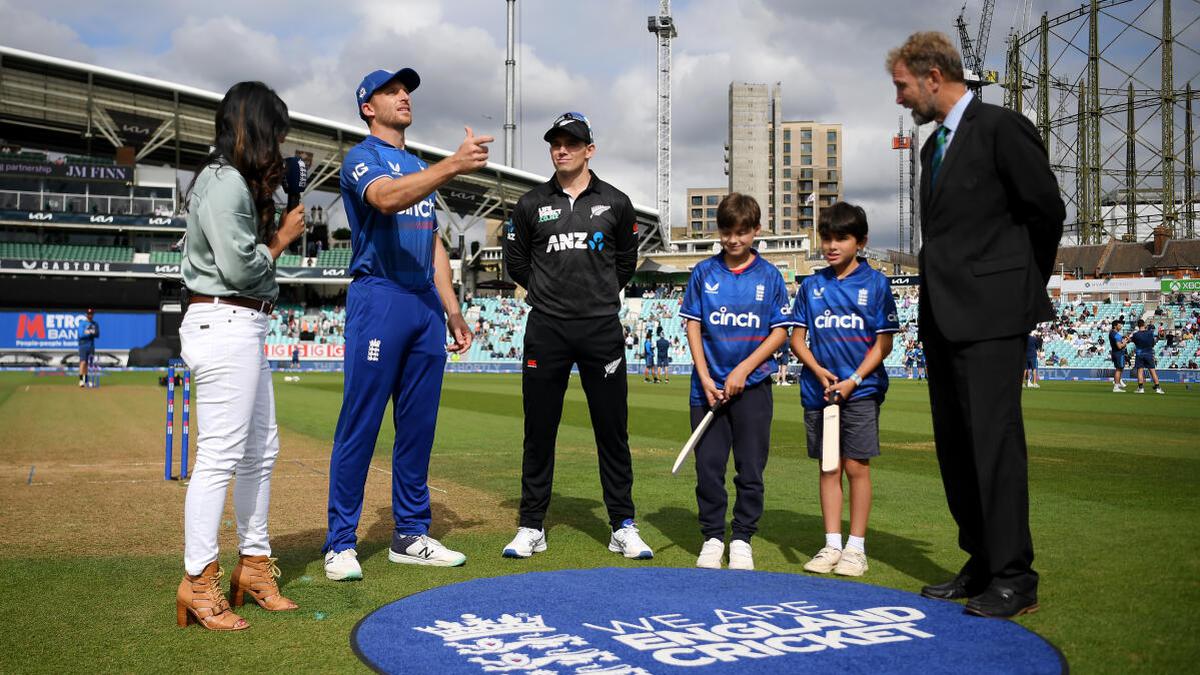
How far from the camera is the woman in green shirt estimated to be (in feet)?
12.5

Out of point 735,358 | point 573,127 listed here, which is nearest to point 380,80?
point 573,127

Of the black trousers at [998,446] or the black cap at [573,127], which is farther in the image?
the black cap at [573,127]

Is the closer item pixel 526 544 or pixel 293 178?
pixel 293 178

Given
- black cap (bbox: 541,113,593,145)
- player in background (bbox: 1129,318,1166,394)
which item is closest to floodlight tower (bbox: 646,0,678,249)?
player in background (bbox: 1129,318,1166,394)

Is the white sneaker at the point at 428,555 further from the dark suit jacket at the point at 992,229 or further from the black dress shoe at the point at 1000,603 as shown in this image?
the dark suit jacket at the point at 992,229

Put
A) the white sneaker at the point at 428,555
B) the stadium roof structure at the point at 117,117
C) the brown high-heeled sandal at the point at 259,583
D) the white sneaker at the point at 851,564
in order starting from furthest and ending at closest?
the stadium roof structure at the point at 117,117, the white sneaker at the point at 428,555, the white sneaker at the point at 851,564, the brown high-heeled sandal at the point at 259,583

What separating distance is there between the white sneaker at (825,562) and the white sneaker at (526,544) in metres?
1.45

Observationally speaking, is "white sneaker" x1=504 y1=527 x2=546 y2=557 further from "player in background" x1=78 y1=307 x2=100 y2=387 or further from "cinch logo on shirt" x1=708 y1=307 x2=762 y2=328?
"player in background" x1=78 y1=307 x2=100 y2=387

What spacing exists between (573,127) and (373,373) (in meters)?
1.79

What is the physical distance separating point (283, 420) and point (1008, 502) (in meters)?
13.9

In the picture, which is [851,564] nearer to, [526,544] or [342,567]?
[526,544]

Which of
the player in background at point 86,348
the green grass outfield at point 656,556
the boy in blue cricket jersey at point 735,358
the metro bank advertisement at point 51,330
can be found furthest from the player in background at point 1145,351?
the metro bank advertisement at point 51,330

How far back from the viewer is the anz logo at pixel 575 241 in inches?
211

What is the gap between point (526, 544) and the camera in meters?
5.16
